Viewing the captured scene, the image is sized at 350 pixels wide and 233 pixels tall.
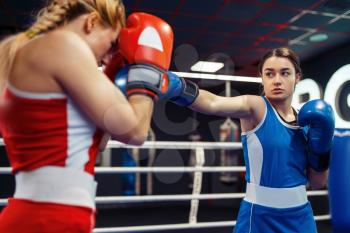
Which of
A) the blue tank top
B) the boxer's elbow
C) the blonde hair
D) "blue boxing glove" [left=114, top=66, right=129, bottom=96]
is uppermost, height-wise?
the blonde hair

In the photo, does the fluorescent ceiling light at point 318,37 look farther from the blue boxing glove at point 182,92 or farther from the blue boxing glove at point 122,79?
the blue boxing glove at point 122,79

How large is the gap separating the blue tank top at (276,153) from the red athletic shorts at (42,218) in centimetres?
103

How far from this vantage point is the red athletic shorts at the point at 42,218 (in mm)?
801

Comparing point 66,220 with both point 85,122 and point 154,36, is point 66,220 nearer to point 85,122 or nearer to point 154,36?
point 85,122

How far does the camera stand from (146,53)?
0.98m

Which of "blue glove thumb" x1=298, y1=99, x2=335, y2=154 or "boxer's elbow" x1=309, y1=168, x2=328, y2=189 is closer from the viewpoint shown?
"blue glove thumb" x1=298, y1=99, x2=335, y2=154

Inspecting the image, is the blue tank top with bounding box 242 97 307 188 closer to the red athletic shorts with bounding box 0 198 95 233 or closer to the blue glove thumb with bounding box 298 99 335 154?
the blue glove thumb with bounding box 298 99 335 154

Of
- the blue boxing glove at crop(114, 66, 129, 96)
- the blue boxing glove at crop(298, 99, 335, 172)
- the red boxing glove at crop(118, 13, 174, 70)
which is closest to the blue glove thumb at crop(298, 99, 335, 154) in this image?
the blue boxing glove at crop(298, 99, 335, 172)

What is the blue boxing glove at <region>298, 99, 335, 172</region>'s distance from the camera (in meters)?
1.61

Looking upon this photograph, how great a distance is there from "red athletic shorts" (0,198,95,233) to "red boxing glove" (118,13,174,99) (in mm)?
340

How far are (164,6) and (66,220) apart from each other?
4471mm

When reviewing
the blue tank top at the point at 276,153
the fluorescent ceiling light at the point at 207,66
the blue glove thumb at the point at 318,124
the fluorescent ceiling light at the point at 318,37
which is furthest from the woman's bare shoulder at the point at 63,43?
the fluorescent ceiling light at the point at 207,66

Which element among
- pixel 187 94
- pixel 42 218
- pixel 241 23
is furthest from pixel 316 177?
pixel 241 23

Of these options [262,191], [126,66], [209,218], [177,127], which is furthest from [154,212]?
[126,66]
